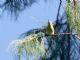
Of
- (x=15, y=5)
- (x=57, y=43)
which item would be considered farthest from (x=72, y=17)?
(x=15, y=5)

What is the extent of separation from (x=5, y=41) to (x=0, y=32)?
3.5 inches

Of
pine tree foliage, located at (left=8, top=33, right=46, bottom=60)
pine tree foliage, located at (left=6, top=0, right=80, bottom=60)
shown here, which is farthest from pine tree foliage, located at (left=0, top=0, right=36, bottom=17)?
pine tree foliage, located at (left=8, top=33, right=46, bottom=60)

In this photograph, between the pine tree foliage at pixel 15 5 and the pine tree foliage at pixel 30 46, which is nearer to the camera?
the pine tree foliage at pixel 30 46

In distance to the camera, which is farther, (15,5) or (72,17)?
(15,5)

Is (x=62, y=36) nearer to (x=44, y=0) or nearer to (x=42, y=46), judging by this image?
(x=42, y=46)

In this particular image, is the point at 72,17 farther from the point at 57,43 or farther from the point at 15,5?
the point at 15,5

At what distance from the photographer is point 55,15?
189cm

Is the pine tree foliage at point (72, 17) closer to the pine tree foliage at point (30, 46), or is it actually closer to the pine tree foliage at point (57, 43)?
the pine tree foliage at point (57, 43)

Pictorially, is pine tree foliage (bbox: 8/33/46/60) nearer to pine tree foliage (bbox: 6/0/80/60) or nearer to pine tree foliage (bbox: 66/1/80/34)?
pine tree foliage (bbox: 6/0/80/60)

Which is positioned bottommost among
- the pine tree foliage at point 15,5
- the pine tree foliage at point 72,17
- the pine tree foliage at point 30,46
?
the pine tree foliage at point 30,46

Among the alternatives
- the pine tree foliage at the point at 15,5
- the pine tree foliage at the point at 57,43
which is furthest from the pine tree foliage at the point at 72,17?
the pine tree foliage at the point at 15,5

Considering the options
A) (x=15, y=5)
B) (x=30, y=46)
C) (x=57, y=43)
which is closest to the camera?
(x=30, y=46)

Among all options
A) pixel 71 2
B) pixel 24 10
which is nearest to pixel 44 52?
pixel 71 2

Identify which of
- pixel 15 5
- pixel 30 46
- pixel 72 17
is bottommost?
pixel 30 46
